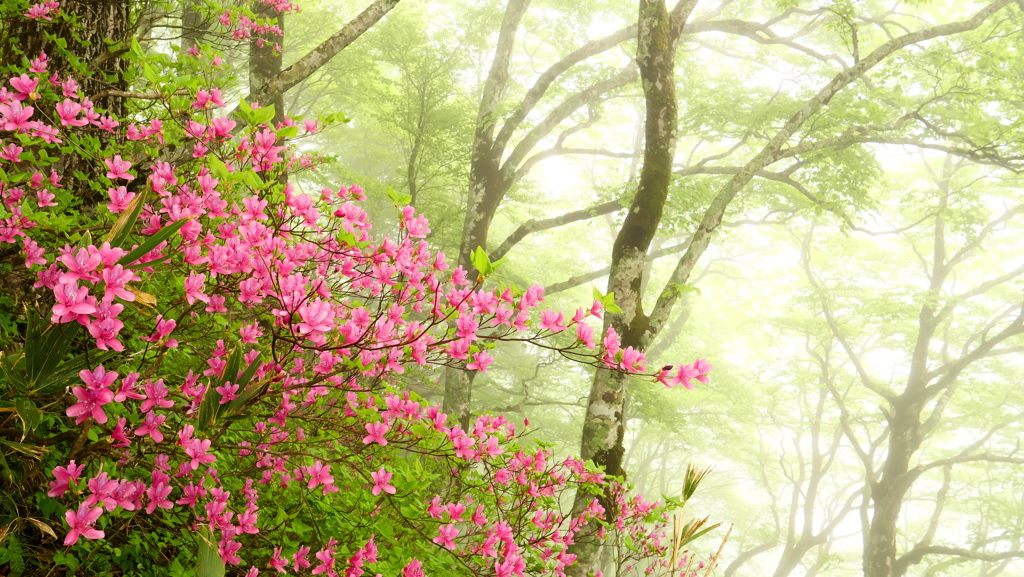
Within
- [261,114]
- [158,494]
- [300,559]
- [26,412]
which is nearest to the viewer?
[26,412]

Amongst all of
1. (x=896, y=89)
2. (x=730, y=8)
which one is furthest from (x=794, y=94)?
(x=730, y=8)

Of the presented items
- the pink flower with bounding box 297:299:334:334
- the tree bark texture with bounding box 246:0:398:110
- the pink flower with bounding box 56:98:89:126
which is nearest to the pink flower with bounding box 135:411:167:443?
the pink flower with bounding box 297:299:334:334

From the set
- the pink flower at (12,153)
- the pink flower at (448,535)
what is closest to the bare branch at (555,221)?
the pink flower at (448,535)

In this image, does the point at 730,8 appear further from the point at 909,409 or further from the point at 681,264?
the point at 681,264

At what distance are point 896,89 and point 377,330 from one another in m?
9.92

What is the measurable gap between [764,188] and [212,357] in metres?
10.2

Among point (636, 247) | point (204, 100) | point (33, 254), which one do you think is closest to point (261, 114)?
point (204, 100)

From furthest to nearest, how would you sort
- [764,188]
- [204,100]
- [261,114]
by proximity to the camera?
[764,188], [204,100], [261,114]

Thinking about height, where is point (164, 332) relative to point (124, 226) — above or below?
below

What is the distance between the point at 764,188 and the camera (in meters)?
10.3

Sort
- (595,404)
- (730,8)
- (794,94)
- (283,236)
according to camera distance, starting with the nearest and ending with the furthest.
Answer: (283,236), (595,404), (794,94), (730,8)

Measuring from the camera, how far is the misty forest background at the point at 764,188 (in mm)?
8047

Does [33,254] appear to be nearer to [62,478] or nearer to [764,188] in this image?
[62,478]

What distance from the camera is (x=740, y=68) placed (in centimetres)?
1252
